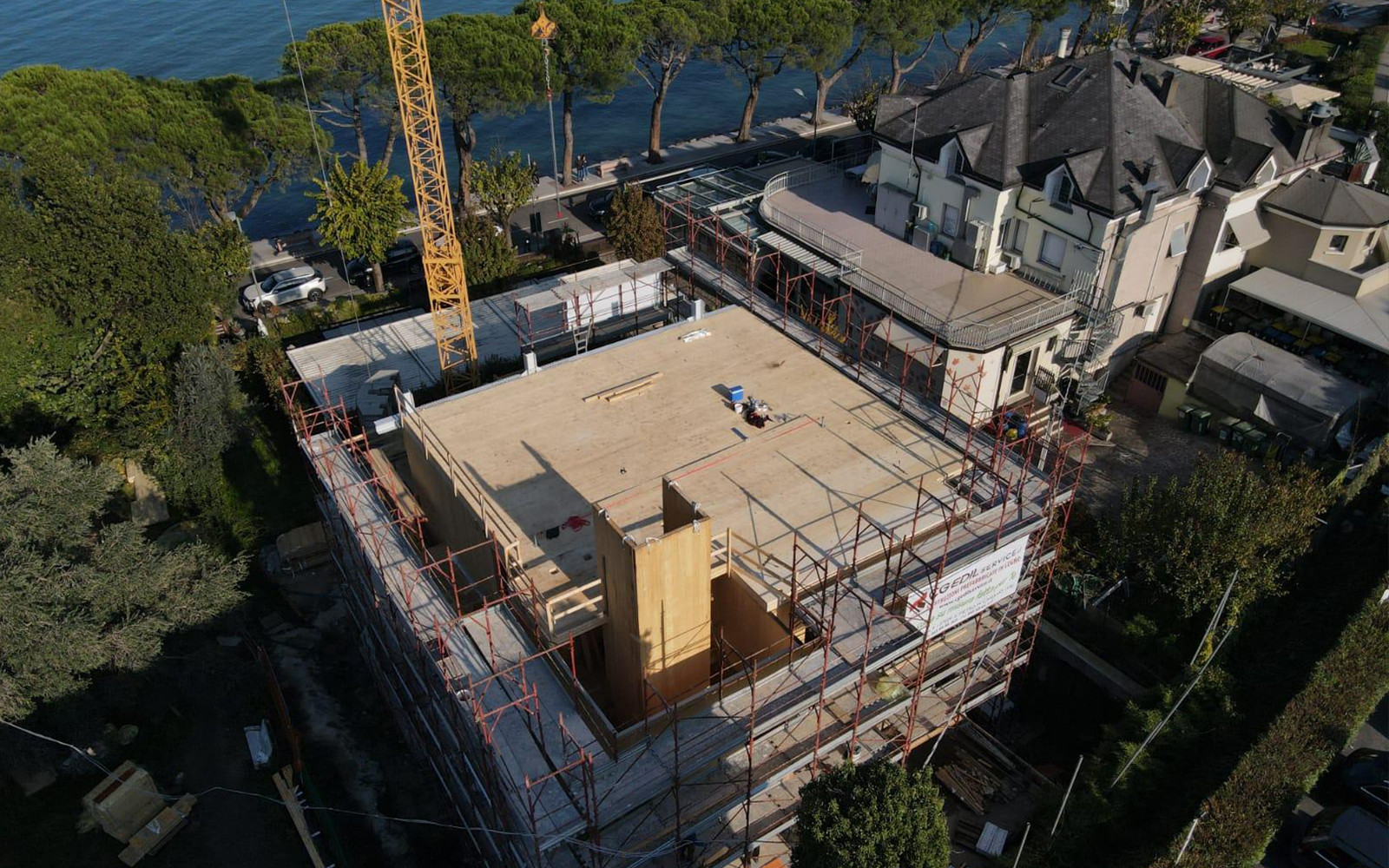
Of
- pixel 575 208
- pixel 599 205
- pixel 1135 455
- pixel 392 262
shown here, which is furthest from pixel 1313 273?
pixel 392 262

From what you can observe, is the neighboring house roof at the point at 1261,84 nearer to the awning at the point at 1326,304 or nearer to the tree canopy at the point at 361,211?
the awning at the point at 1326,304

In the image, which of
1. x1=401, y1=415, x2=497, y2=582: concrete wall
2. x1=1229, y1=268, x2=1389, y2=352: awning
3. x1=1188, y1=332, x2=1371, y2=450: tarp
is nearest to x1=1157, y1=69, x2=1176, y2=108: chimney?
x1=1229, y1=268, x2=1389, y2=352: awning

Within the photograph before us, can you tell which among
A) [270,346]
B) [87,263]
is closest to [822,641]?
[270,346]

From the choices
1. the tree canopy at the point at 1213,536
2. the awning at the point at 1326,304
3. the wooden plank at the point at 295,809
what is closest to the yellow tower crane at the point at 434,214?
the wooden plank at the point at 295,809

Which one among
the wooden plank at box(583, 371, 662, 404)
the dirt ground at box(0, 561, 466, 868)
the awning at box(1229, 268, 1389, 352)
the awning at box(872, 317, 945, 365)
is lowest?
the dirt ground at box(0, 561, 466, 868)

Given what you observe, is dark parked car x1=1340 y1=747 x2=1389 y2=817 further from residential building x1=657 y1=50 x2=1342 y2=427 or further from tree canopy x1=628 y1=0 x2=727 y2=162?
tree canopy x1=628 y1=0 x2=727 y2=162

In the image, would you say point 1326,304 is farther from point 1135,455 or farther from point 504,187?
point 504,187
